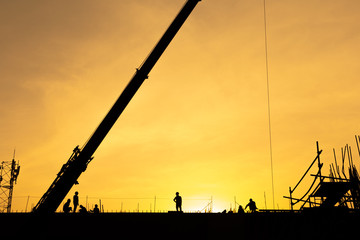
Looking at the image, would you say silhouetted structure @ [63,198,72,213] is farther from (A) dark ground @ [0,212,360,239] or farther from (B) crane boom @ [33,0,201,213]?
(B) crane boom @ [33,0,201,213]

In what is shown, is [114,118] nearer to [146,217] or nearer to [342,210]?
[146,217]

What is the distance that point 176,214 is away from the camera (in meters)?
21.5

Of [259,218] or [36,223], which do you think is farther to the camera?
[259,218]

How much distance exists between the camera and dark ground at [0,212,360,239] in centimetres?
2041

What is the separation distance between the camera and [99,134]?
60.2ft

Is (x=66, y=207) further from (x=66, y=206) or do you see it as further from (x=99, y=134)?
(x=99, y=134)

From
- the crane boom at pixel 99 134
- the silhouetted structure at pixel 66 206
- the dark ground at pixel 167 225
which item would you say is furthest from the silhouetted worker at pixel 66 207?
the crane boom at pixel 99 134

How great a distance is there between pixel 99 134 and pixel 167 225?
7.05 metres

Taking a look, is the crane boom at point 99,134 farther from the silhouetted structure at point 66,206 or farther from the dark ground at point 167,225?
the silhouetted structure at point 66,206

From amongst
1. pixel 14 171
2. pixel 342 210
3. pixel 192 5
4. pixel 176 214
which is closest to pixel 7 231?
pixel 176 214

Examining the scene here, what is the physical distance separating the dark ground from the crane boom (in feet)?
10.5

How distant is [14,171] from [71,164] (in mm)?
31528

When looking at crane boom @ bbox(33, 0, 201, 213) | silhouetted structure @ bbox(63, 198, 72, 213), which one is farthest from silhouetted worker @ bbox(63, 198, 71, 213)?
crane boom @ bbox(33, 0, 201, 213)

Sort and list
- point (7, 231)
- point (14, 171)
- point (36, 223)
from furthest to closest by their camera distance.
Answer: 1. point (14, 171)
2. point (7, 231)
3. point (36, 223)
